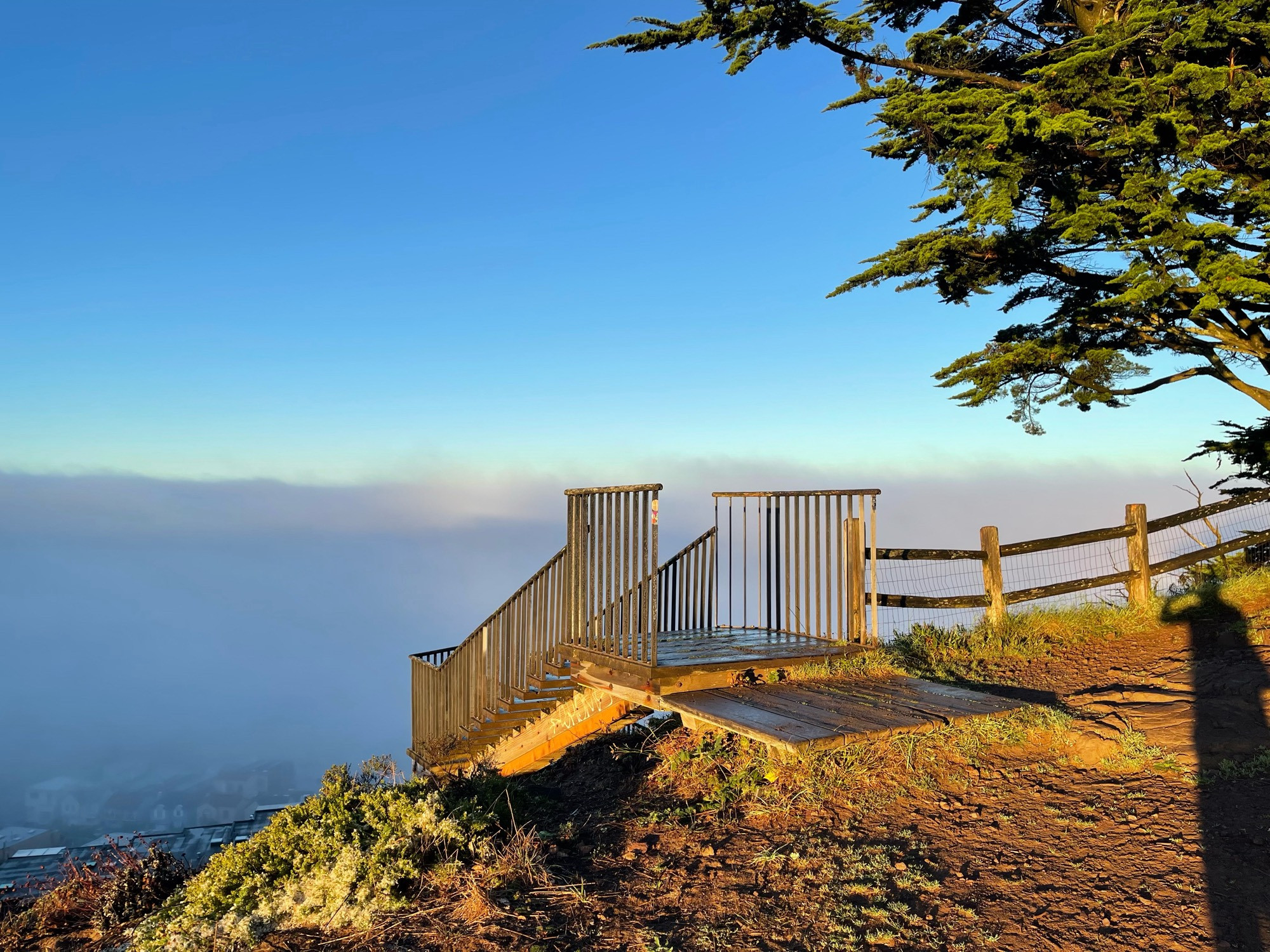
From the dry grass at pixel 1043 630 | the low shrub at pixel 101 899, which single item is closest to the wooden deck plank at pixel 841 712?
the dry grass at pixel 1043 630

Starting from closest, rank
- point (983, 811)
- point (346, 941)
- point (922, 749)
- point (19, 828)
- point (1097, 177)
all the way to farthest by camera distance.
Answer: point (346, 941) → point (983, 811) → point (922, 749) → point (1097, 177) → point (19, 828)

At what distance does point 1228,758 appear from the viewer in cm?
600

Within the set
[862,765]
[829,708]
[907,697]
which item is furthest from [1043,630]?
[862,765]

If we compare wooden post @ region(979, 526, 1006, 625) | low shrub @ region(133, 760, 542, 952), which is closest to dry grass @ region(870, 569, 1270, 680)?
wooden post @ region(979, 526, 1006, 625)

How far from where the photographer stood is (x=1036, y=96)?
31.0ft

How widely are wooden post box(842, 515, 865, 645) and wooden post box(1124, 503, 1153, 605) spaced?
6284 mm

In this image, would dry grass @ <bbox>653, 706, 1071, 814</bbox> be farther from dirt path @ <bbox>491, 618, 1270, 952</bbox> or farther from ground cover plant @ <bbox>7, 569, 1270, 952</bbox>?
dirt path @ <bbox>491, 618, 1270, 952</bbox>

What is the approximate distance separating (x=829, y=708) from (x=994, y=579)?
6124 millimetres

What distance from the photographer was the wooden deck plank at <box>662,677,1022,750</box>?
5.87 meters

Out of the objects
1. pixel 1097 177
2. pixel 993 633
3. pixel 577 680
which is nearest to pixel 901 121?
pixel 1097 177

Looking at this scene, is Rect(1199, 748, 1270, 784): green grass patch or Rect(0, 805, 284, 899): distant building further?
Rect(0, 805, 284, 899): distant building

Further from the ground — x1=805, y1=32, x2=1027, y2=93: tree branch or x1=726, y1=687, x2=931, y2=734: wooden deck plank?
x1=805, y1=32, x2=1027, y2=93: tree branch

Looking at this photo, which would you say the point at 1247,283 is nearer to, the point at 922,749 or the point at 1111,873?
the point at 922,749

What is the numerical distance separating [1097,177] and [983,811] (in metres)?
8.92
